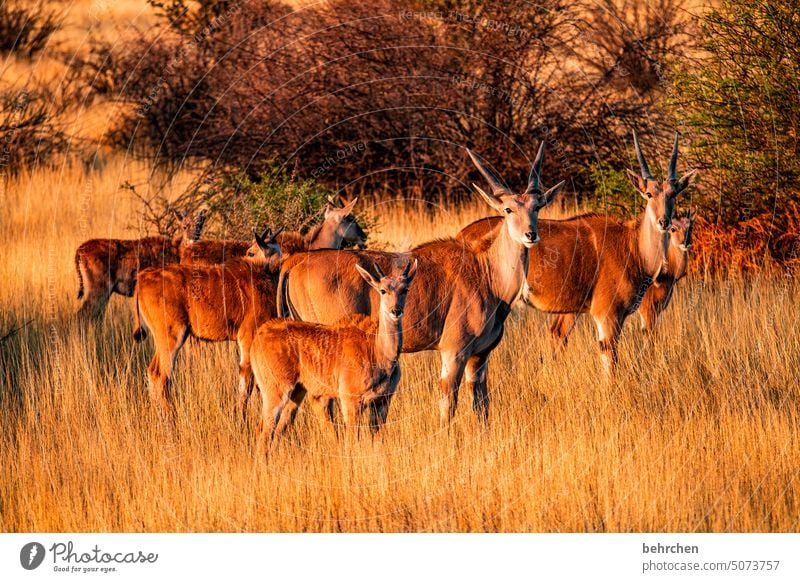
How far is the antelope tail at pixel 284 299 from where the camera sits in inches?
390

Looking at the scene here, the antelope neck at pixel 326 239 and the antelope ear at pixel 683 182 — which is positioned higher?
the antelope ear at pixel 683 182

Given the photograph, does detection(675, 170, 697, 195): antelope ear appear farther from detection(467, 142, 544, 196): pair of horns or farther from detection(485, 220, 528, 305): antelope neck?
detection(485, 220, 528, 305): antelope neck

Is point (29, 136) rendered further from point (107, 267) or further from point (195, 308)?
point (195, 308)

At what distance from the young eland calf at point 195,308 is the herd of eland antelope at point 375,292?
1 cm

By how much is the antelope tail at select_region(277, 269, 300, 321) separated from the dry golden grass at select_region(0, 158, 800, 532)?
835 mm

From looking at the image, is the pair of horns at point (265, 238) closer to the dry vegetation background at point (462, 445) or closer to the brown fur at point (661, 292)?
the dry vegetation background at point (462, 445)

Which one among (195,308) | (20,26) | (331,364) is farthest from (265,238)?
(20,26)

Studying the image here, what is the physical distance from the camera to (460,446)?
895 centimetres

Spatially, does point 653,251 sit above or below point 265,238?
below

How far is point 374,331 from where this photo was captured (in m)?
8.84

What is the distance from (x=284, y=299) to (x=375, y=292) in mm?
717
